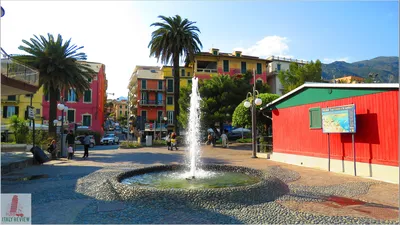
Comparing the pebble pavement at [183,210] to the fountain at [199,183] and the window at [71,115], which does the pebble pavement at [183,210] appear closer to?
the fountain at [199,183]

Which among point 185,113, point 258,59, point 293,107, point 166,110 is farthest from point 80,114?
point 293,107

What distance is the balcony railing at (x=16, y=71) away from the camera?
13.1 m

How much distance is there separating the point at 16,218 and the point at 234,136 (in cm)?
3565

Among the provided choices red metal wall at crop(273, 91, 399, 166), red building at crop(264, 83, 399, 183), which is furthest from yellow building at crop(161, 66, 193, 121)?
red metal wall at crop(273, 91, 399, 166)

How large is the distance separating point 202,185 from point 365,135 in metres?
6.72

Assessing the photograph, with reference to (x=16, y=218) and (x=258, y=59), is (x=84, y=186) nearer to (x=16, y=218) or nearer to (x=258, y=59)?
(x=16, y=218)

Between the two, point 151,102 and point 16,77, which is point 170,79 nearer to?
point 151,102

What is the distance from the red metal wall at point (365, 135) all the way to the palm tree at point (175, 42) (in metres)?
19.1

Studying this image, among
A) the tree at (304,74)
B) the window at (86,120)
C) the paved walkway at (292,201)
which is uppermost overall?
the tree at (304,74)

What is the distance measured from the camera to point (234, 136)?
4006 cm

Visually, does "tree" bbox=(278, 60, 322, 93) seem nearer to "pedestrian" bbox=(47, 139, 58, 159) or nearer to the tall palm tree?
the tall palm tree

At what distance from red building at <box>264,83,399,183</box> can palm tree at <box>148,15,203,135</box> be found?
58.8 feet

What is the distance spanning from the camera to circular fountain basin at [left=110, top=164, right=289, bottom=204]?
6.23 metres

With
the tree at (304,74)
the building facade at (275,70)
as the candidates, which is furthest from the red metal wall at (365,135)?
the building facade at (275,70)
